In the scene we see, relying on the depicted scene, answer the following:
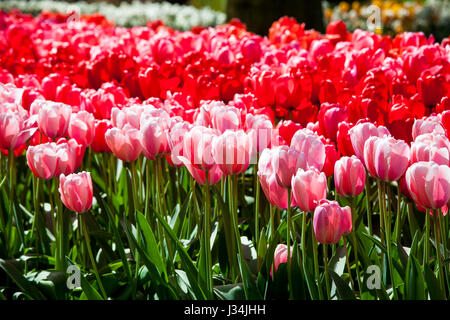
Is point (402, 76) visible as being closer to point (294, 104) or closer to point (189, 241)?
point (294, 104)

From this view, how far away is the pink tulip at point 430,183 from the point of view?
65.6 inches

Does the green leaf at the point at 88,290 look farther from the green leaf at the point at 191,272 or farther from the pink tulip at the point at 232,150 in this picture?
the pink tulip at the point at 232,150

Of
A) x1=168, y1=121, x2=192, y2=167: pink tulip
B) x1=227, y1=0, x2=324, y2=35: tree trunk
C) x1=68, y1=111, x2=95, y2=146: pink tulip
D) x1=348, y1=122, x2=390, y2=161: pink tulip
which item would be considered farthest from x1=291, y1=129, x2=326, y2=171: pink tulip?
x1=227, y1=0, x2=324, y2=35: tree trunk

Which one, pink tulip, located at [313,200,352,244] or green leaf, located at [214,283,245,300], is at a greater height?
pink tulip, located at [313,200,352,244]

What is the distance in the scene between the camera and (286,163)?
1771 millimetres

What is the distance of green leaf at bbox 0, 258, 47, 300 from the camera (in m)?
2.06

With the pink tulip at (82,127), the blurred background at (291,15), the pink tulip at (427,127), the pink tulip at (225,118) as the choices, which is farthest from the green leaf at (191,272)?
the blurred background at (291,15)

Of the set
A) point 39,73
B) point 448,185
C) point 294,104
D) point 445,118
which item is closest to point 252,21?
point 39,73

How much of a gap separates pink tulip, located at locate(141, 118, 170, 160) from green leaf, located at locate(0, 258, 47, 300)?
1.70 ft

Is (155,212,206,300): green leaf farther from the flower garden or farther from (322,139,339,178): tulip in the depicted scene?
(322,139,339,178): tulip

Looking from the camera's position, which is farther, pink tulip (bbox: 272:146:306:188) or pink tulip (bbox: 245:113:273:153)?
pink tulip (bbox: 245:113:273:153)

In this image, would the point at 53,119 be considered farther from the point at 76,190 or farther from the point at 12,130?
the point at 76,190

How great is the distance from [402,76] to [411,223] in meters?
1.19

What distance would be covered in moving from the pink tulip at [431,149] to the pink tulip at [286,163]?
1.05 ft
